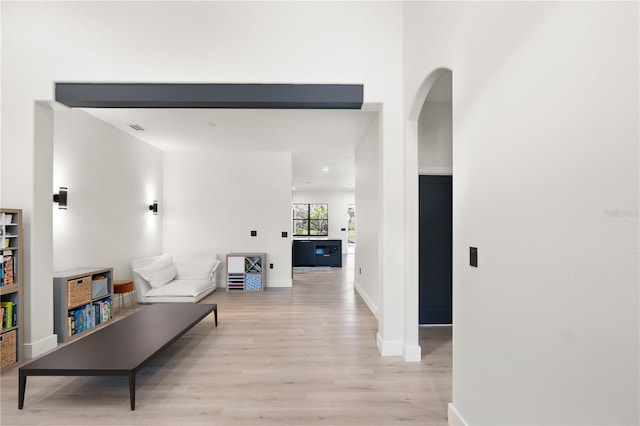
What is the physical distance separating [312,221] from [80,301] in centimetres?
1086

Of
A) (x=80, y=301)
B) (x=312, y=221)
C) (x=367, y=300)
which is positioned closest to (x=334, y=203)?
(x=312, y=221)

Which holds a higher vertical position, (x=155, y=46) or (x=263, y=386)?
(x=155, y=46)

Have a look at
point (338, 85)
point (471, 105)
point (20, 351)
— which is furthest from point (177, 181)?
point (471, 105)

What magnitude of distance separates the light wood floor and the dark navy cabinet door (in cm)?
55

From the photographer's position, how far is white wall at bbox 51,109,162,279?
4215mm

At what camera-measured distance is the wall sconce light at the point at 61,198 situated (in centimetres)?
405

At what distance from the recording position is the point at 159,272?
572 cm

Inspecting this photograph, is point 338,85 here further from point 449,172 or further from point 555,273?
point 555,273

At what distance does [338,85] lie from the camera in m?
3.23

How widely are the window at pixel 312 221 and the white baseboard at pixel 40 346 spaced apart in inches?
436

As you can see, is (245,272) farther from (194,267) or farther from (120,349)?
(120,349)

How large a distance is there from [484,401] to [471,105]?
1.60 metres

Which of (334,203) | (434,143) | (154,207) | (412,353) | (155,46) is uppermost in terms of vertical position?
(155,46)

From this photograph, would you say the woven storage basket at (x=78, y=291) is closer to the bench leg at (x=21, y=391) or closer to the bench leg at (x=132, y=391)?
the bench leg at (x=21, y=391)
